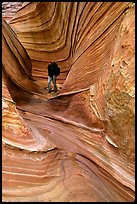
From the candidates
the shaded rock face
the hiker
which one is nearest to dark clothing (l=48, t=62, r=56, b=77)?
the hiker

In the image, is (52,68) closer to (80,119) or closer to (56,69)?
(56,69)

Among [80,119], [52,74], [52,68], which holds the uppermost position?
[52,68]

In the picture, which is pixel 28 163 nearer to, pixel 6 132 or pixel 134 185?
pixel 6 132

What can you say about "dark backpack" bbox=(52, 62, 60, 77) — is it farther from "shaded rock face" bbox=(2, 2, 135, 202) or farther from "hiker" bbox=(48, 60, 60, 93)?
"shaded rock face" bbox=(2, 2, 135, 202)

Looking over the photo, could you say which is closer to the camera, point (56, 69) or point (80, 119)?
point (80, 119)

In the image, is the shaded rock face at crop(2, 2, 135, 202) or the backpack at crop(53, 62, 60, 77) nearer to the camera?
the shaded rock face at crop(2, 2, 135, 202)

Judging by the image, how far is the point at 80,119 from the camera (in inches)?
182

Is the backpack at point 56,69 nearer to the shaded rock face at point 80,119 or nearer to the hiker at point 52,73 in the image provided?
the hiker at point 52,73

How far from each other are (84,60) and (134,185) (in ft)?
6.93

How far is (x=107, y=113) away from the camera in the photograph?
13.1 feet

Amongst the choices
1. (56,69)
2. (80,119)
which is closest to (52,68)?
(56,69)

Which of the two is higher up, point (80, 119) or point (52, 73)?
point (52, 73)

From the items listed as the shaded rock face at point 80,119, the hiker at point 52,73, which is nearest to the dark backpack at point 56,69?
the hiker at point 52,73

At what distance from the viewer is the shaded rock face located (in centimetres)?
315
